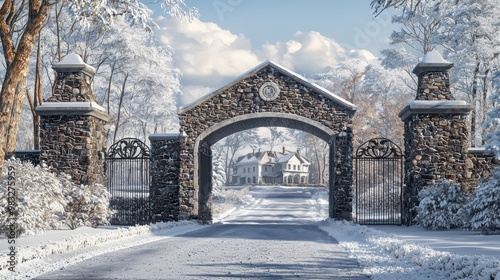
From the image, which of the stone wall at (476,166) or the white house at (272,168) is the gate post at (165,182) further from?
the white house at (272,168)

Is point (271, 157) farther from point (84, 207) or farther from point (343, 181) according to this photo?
point (84, 207)

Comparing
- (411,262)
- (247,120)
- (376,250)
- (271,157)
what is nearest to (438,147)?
(247,120)

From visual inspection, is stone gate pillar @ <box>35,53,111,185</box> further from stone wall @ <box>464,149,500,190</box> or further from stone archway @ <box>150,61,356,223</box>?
stone wall @ <box>464,149,500,190</box>

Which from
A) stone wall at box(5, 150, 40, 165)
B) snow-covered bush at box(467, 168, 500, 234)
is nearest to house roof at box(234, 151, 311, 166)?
stone wall at box(5, 150, 40, 165)

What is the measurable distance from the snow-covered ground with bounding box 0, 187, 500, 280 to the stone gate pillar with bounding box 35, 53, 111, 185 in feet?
11.4

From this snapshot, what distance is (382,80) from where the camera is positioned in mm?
46000

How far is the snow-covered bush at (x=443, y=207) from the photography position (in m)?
17.2

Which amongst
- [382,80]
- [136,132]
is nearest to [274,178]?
[136,132]

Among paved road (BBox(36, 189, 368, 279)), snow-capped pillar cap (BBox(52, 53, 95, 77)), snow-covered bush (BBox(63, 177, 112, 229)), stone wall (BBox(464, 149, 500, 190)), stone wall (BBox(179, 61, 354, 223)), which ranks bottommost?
paved road (BBox(36, 189, 368, 279))

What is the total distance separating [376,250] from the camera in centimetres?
1250

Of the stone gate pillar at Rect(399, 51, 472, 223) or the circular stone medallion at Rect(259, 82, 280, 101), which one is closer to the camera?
the stone gate pillar at Rect(399, 51, 472, 223)

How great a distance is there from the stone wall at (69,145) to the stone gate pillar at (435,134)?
1139 centimetres

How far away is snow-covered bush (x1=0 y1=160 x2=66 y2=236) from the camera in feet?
45.9

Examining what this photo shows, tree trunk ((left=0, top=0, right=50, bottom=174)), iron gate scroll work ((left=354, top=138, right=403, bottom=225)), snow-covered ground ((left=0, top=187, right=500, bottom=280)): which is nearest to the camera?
snow-covered ground ((left=0, top=187, right=500, bottom=280))
